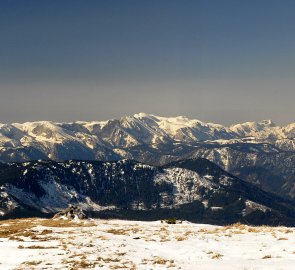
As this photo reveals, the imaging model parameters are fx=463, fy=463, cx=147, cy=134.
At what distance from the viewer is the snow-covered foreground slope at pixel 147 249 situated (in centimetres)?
3347

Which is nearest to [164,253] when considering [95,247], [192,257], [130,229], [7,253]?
[192,257]

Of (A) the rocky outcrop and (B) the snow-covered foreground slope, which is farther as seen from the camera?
(A) the rocky outcrop

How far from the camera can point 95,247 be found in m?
40.8

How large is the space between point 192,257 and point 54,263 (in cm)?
1063

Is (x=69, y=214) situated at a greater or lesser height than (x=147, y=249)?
lesser

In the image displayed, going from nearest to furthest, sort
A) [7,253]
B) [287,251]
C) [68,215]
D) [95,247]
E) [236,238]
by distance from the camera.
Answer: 1. [287,251]
2. [7,253]
3. [95,247]
4. [236,238]
5. [68,215]

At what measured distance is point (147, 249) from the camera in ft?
132

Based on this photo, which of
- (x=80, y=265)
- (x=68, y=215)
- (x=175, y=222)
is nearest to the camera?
(x=80, y=265)

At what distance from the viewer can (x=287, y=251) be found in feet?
117

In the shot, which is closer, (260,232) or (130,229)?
(260,232)

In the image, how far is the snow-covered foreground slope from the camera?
33469 mm

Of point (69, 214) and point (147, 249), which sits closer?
point (147, 249)

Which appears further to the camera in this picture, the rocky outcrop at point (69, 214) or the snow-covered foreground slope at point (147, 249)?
the rocky outcrop at point (69, 214)

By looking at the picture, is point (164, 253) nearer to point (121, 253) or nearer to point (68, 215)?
point (121, 253)
